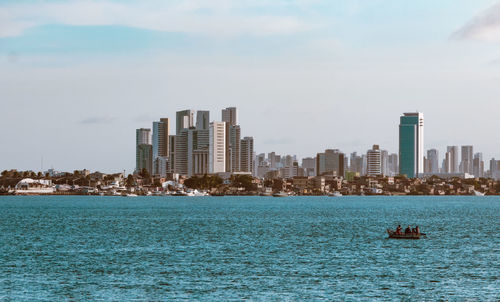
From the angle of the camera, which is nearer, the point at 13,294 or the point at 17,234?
the point at 13,294

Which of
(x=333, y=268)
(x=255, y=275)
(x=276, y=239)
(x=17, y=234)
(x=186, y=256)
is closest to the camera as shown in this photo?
(x=255, y=275)

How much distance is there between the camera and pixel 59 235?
388 feet

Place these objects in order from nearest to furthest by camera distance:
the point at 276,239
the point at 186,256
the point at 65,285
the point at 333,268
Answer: the point at 65,285, the point at 333,268, the point at 186,256, the point at 276,239

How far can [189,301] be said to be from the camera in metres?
57.2

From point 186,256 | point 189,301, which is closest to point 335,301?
point 189,301

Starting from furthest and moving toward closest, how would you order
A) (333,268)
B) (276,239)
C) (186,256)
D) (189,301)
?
(276,239), (186,256), (333,268), (189,301)

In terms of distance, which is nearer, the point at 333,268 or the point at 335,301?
the point at 335,301

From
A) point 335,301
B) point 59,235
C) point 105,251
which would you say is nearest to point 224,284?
point 335,301

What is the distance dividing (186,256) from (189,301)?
2954cm

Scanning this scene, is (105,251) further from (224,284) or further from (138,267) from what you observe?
(224,284)

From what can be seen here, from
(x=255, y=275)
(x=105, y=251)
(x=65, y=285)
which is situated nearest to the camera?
(x=65, y=285)

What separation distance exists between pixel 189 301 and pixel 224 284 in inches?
337

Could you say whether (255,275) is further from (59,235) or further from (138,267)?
(59,235)

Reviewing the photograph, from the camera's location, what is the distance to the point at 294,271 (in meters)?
73.5
